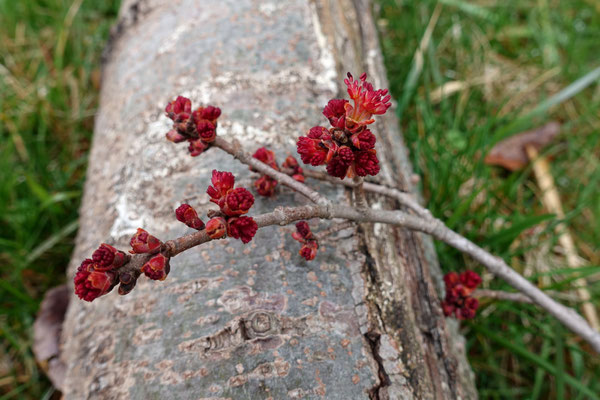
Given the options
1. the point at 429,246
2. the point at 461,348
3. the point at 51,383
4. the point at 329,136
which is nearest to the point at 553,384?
the point at 461,348

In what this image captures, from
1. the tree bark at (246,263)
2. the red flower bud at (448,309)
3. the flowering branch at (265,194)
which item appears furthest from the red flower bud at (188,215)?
the red flower bud at (448,309)

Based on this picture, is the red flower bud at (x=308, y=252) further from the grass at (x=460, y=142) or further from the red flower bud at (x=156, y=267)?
the grass at (x=460, y=142)

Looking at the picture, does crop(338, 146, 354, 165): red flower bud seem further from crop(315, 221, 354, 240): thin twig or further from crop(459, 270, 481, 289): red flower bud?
crop(459, 270, 481, 289): red flower bud

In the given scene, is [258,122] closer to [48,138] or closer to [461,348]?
[461,348]

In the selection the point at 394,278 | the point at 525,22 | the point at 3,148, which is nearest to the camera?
the point at 394,278

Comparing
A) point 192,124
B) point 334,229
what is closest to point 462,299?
point 334,229

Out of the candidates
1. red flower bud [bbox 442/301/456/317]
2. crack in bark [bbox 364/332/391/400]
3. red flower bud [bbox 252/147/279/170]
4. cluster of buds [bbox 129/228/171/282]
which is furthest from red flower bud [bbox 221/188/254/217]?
red flower bud [bbox 442/301/456/317]
